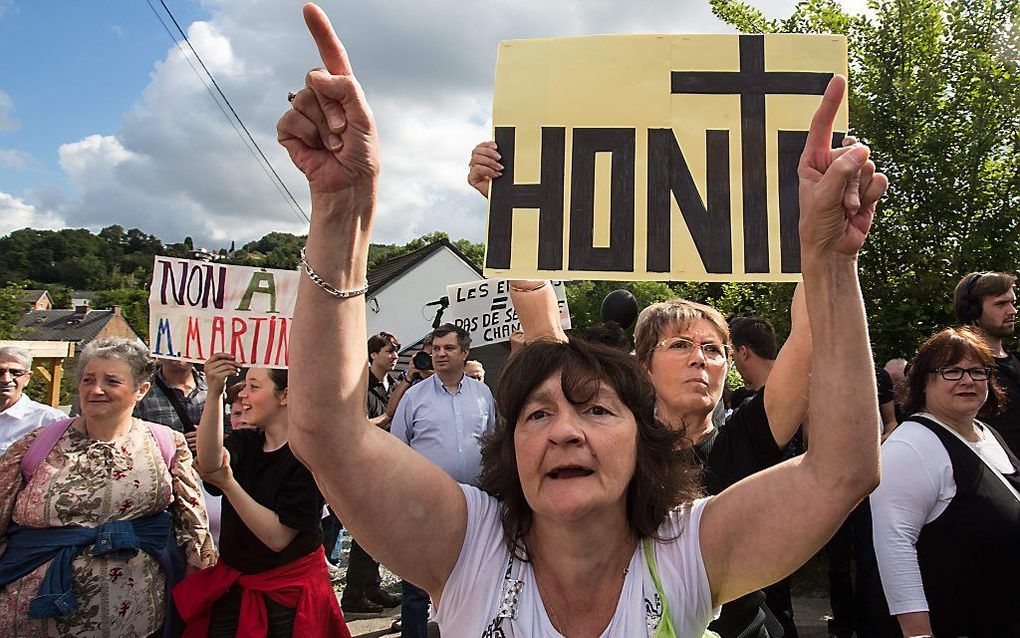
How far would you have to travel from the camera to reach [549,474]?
61.1 inches

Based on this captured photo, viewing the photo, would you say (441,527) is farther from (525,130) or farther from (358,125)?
(525,130)

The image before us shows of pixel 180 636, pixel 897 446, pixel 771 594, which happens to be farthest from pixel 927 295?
pixel 180 636

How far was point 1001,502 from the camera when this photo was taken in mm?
2781

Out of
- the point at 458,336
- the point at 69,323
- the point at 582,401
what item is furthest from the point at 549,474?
the point at 69,323

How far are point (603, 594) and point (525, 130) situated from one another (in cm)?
124

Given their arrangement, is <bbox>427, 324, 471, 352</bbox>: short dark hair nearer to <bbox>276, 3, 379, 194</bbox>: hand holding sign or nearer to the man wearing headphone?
the man wearing headphone

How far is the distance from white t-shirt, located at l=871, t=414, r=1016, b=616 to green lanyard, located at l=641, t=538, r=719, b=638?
156 centimetres

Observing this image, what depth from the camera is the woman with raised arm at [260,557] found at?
10.5 ft

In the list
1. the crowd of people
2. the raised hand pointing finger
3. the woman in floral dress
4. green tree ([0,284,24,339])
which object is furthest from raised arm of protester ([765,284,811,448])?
green tree ([0,284,24,339])

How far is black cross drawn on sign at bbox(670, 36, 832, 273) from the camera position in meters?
2.04

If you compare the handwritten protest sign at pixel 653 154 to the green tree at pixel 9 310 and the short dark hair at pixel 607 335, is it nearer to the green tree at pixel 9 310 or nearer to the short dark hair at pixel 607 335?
the short dark hair at pixel 607 335

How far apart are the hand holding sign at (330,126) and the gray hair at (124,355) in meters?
2.57

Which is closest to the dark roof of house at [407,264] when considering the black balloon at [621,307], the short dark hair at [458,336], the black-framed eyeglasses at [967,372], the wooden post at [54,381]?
the wooden post at [54,381]

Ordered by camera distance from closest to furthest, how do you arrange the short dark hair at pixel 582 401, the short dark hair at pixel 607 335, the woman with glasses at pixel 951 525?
the short dark hair at pixel 582 401 < the woman with glasses at pixel 951 525 < the short dark hair at pixel 607 335
